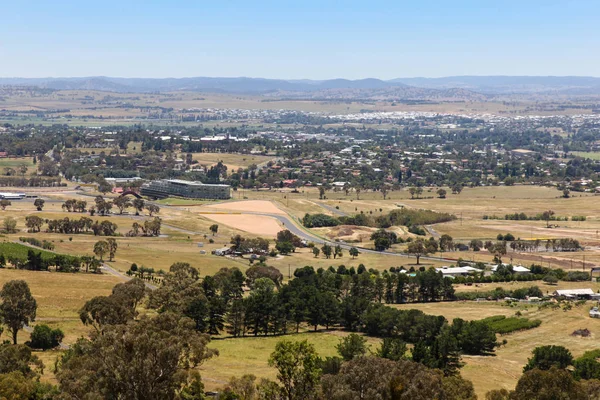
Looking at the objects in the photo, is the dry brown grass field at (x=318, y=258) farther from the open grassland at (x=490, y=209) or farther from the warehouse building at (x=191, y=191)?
the warehouse building at (x=191, y=191)

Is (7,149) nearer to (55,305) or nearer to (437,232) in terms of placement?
(437,232)

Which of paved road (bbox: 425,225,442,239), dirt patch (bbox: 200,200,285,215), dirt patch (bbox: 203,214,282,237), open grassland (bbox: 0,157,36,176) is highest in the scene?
open grassland (bbox: 0,157,36,176)

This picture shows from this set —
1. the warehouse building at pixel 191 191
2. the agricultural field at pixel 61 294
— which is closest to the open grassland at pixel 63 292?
the agricultural field at pixel 61 294

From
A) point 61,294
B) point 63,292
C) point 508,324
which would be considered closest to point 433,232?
point 508,324

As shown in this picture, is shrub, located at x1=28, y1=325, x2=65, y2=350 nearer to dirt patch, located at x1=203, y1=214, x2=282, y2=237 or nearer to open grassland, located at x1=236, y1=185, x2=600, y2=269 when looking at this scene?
open grassland, located at x1=236, y1=185, x2=600, y2=269

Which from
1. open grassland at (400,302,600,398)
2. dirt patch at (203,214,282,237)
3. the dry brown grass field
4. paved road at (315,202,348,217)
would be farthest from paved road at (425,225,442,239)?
open grassland at (400,302,600,398)
